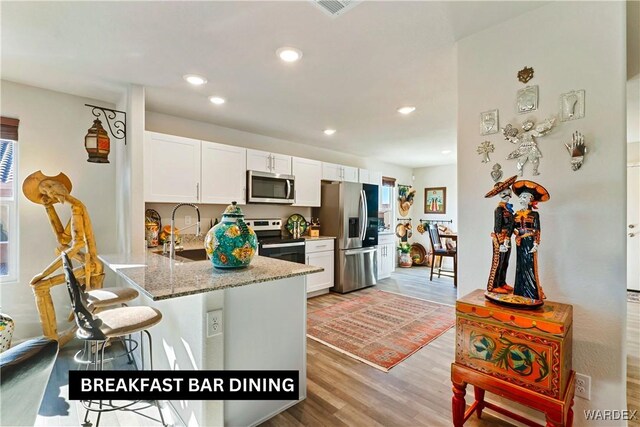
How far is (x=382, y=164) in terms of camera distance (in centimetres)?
648

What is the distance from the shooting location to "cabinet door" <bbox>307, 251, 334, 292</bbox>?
→ 429cm

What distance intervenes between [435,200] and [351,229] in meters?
3.15

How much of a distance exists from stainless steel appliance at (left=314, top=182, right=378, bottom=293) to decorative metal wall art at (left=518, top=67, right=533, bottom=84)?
3046 millimetres

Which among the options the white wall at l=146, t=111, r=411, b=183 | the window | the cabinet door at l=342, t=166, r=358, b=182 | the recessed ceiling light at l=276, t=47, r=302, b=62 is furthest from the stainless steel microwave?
the window

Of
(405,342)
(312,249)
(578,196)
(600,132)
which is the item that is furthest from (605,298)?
(312,249)

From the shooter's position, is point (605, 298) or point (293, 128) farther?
point (293, 128)

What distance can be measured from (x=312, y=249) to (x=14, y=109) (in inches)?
135

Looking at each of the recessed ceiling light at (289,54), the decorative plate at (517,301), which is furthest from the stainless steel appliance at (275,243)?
the decorative plate at (517,301)

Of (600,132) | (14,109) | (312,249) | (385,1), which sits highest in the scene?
(385,1)

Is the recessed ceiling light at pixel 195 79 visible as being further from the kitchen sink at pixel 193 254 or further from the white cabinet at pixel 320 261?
the white cabinet at pixel 320 261

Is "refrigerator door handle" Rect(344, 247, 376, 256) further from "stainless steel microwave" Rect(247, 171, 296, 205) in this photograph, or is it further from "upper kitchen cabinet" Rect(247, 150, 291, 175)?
"upper kitchen cabinet" Rect(247, 150, 291, 175)

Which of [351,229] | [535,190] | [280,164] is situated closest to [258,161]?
[280,164]

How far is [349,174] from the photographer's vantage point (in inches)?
204

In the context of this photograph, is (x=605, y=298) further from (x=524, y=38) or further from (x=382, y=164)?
(x=382, y=164)
